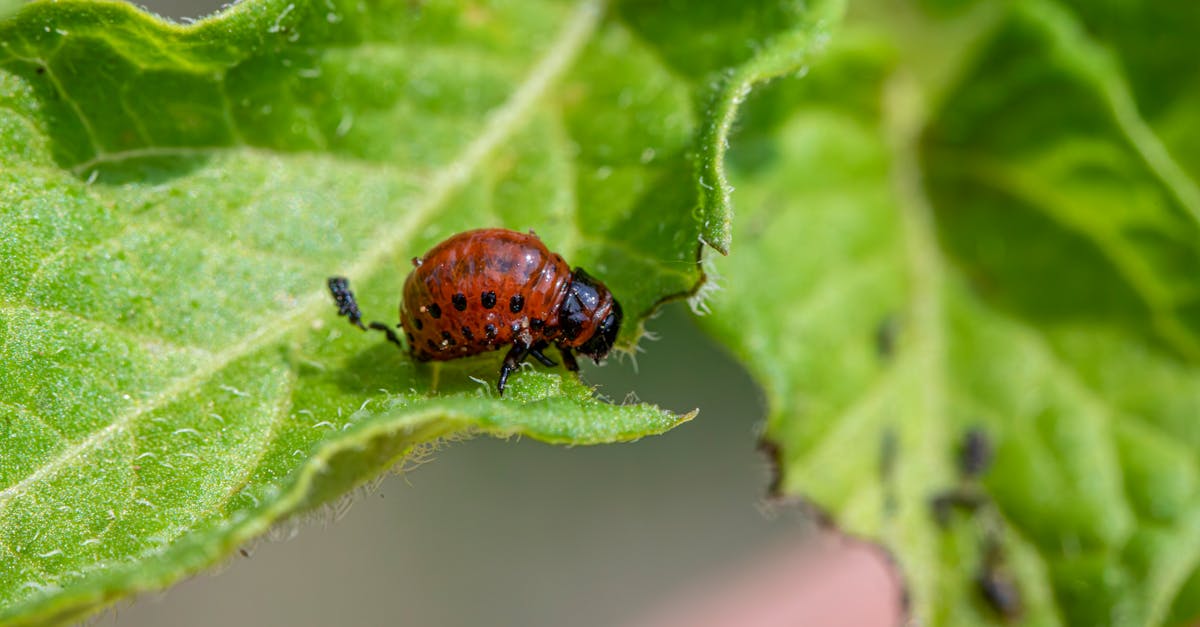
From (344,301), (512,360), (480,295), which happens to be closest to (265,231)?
(344,301)

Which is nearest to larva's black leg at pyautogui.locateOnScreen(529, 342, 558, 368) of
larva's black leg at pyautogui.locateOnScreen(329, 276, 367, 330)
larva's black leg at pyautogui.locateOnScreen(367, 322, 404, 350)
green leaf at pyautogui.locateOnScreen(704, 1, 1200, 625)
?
larva's black leg at pyautogui.locateOnScreen(367, 322, 404, 350)

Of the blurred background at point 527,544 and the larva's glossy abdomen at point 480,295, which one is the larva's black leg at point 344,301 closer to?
the larva's glossy abdomen at point 480,295

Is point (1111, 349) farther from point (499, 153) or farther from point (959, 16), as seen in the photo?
point (499, 153)

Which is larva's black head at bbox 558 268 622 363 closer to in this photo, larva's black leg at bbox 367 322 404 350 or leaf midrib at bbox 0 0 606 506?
larva's black leg at bbox 367 322 404 350

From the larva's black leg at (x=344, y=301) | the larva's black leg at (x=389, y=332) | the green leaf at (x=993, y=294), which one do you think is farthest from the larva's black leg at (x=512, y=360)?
the green leaf at (x=993, y=294)

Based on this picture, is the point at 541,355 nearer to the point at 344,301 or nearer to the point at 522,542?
the point at 344,301

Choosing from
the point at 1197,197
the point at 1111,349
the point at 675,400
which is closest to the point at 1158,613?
the point at 1111,349

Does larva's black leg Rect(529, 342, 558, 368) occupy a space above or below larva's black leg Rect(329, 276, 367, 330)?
below
